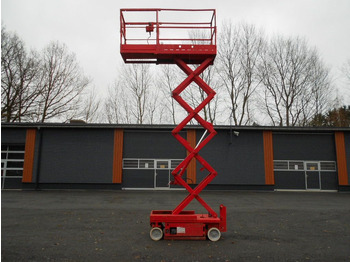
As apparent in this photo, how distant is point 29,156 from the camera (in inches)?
734

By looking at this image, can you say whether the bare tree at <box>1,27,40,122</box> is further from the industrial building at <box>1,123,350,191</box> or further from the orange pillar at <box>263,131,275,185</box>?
the orange pillar at <box>263,131,275,185</box>

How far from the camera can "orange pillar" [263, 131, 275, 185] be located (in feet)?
61.9

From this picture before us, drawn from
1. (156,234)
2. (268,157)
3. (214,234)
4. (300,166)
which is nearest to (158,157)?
(268,157)

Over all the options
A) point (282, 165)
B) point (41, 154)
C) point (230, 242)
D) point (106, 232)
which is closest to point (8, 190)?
point (41, 154)

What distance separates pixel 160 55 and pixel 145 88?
25159 mm

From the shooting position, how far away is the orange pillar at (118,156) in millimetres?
18656

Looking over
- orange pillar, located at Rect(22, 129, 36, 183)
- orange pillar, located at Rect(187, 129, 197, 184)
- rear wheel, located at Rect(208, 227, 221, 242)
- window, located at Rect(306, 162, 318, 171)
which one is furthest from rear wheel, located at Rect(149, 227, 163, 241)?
window, located at Rect(306, 162, 318, 171)

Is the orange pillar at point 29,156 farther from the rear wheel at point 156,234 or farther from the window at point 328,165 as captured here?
the window at point 328,165

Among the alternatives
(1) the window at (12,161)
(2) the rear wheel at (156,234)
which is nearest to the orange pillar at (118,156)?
(1) the window at (12,161)

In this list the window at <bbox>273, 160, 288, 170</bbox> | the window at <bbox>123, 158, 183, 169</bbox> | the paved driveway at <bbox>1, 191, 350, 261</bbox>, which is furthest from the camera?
the window at <bbox>273, 160, 288, 170</bbox>

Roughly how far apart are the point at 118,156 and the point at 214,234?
13.4 meters

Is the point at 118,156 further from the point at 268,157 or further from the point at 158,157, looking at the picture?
the point at 268,157

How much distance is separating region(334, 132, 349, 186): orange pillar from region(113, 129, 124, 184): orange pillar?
50.6ft

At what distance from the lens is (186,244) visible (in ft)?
A: 20.4
